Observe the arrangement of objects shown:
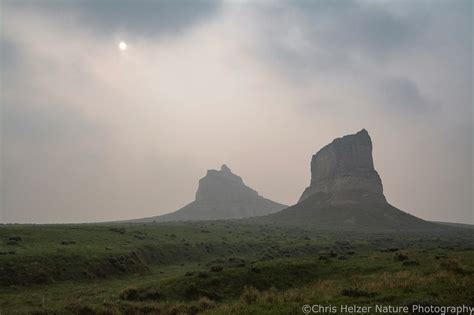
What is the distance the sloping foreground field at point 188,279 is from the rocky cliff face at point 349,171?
128 m

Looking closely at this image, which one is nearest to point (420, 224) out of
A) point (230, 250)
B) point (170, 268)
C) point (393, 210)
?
point (393, 210)

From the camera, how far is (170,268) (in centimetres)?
4416

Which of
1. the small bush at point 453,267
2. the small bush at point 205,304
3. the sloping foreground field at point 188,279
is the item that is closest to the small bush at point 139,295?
the sloping foreground field at point 188,279

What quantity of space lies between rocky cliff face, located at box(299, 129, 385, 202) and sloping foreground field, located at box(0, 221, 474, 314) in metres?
128

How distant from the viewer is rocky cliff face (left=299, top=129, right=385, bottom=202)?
568ft

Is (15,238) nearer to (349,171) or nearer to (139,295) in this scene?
(139,295)

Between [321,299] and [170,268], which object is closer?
[321,299]

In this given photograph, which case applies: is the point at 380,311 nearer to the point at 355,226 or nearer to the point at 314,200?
the point at 355,226

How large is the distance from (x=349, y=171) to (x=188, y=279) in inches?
6554

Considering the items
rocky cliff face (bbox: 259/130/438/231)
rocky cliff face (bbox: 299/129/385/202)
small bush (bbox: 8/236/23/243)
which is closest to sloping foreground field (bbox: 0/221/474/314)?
small bush (bbox: 8/236/23/243)

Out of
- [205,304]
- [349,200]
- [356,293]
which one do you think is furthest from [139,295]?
[349,200]

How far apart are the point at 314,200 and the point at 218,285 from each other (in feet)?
517

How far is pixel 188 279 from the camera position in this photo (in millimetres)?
28031

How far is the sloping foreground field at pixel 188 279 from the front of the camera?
18.5 m
